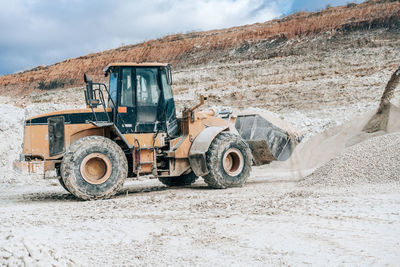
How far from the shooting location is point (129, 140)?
8742 mm

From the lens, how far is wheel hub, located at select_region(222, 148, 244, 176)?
9.43m

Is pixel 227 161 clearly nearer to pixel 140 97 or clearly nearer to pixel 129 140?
pixel 129 140

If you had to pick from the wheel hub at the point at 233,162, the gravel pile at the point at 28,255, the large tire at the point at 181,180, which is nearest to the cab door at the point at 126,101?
the wheel hub at the point at 233,162

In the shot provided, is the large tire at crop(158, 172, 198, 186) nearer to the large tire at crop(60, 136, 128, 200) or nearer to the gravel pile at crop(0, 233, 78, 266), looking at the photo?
the large tire at crop(60, 136, 128, 200)

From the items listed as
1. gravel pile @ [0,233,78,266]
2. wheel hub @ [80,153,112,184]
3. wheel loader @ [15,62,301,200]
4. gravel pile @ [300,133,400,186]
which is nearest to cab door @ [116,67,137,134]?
wheel loader @ [15,62,301,200]

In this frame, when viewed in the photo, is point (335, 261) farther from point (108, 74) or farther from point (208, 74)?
point (208, 74)

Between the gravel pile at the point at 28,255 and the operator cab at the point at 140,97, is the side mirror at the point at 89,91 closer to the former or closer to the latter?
the operator cab at the point at 140,97

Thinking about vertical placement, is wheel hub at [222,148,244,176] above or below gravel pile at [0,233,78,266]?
above

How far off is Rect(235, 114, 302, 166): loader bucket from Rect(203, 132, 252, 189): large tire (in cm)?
92

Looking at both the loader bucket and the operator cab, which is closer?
the operator cab

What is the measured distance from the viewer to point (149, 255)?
432 cm

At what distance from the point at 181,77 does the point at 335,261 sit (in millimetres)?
27348

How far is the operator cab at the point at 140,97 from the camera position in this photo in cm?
871

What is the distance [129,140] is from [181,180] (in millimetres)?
2470
